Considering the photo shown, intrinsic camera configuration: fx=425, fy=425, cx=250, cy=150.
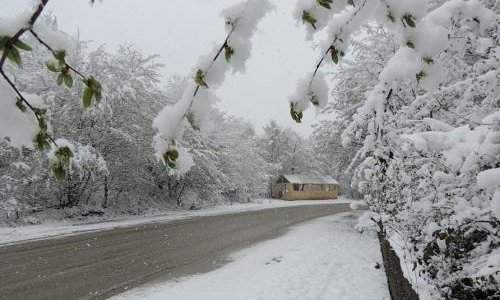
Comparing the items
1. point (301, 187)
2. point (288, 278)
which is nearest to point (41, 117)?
point (288, 278)

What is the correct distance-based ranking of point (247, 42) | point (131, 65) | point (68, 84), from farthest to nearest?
point (131, 65) → point (68, 84) → point (247, 42)

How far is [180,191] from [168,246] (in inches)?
722

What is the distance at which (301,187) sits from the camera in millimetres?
59938

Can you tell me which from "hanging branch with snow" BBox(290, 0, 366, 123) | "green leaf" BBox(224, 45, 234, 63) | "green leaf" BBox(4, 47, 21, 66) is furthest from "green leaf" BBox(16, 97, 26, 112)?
"hanging branch with snow" BBox(290, 0, 366, 123)

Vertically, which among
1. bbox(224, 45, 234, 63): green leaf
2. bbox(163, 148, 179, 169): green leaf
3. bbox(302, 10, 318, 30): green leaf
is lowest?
bbox(163, 148, 179, 169): green leaf

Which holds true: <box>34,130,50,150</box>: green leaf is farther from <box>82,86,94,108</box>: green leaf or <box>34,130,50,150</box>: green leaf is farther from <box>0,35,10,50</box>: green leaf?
<box>0,35,10,50</box>: green leaf

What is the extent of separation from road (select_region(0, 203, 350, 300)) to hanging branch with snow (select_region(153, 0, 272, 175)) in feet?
22.2

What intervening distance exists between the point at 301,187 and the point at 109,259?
5053cm

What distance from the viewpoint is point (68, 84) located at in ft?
5.16

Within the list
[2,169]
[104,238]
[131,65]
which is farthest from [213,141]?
[104,238]

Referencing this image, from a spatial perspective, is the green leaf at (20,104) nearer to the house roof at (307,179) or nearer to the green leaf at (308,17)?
the green leaf at (308,17)

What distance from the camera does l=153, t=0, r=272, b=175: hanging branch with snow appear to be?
1.37 m

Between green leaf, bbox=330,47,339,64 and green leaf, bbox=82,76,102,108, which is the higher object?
green leaf, bbox=330,47,339,64

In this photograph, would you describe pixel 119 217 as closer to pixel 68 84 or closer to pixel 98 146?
pixel 98 146
